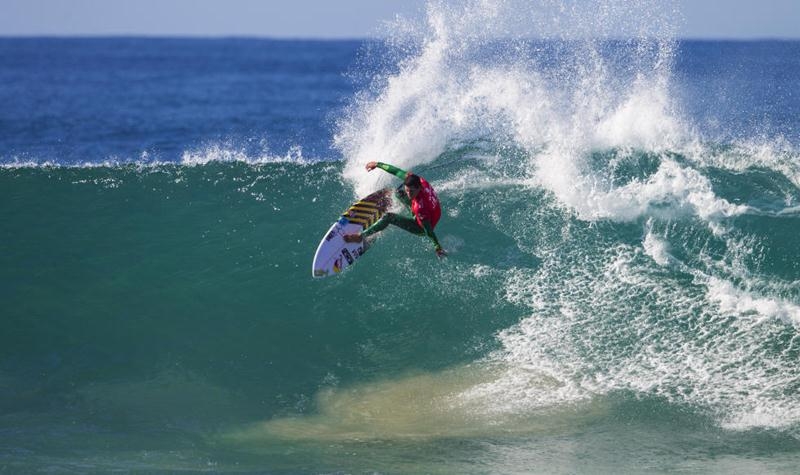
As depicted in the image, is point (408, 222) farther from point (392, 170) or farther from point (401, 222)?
point (392, 170)

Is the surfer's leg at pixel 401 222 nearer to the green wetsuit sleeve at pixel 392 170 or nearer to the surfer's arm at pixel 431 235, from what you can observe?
the surfer's arm at pixel 431 235

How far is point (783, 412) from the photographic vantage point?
8.48m

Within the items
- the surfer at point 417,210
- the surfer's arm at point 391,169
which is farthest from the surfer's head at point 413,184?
the surfer's arm at point 391,169

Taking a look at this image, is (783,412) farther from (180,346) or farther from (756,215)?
(180,346)

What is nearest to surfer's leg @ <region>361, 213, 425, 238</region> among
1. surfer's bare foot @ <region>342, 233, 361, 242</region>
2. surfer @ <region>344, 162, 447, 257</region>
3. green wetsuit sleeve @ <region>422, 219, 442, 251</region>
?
surfer @ <region>344, 162, 447, 257</region>

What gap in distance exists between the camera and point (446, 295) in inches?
421

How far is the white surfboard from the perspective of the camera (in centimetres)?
1073

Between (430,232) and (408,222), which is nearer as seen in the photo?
(430,232)

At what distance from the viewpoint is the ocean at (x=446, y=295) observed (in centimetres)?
838

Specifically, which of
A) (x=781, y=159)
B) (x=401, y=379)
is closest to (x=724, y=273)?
(x=781, y=159)

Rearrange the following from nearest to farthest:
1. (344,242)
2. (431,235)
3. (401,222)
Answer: (431,235), (401,222), (344,242)

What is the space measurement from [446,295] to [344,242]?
139 centimetres

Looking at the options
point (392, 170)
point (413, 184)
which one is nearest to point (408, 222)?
point (413, 184)

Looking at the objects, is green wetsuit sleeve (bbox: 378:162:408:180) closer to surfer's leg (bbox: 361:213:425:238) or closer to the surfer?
the surfer
